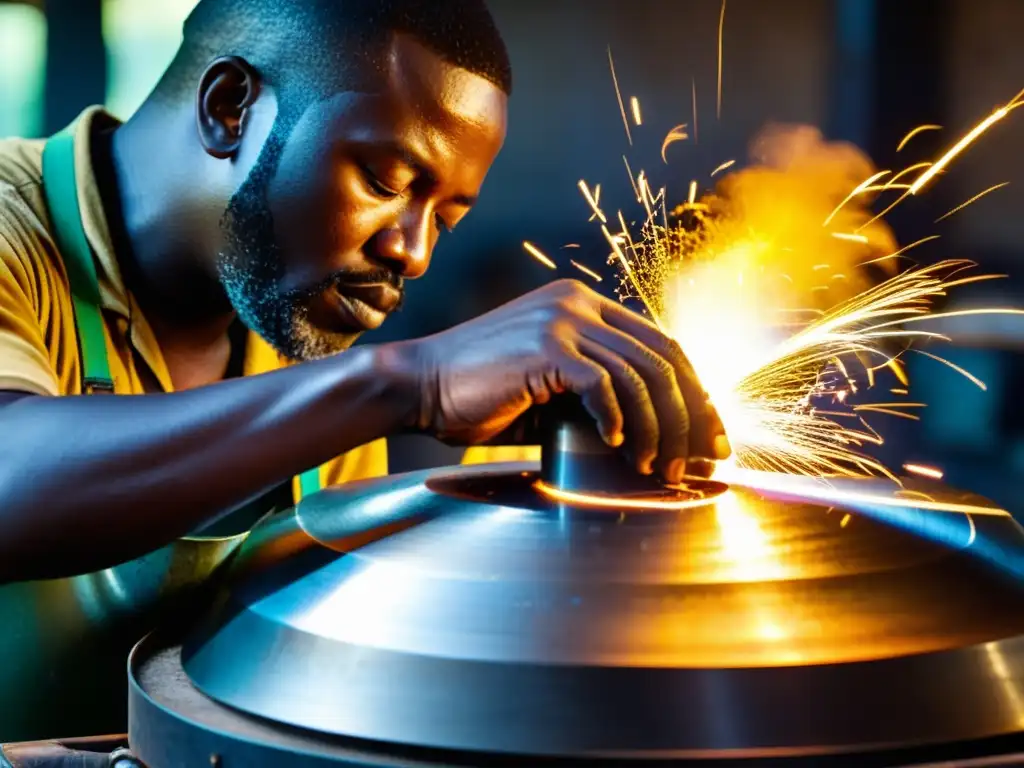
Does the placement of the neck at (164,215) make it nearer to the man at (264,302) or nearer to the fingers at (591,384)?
the man at (264,302)

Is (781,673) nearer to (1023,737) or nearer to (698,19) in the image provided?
(1023,737)

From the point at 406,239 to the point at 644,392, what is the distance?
1.75 ft

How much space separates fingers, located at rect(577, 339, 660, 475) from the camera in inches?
31.3

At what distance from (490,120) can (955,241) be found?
1527 mm

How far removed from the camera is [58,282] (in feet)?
4.28

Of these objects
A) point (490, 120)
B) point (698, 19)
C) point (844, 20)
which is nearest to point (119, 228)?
point (490, 120)

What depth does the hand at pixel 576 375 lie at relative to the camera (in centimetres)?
80

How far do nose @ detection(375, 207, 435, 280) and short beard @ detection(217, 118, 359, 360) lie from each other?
69 millimetres

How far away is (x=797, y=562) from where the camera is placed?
744mm

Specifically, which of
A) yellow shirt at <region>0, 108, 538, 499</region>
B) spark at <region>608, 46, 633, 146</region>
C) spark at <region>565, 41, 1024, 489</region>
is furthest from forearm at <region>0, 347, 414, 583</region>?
spark at <region>608, 46, 633, 146</region>

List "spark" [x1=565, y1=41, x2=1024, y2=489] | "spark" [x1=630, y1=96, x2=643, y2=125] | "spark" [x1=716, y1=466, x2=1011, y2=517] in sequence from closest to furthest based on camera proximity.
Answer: "spark" [x1=716, y1=466, x2=1011, y2=517] → "spark" [x1=565, y1=41, x2=1024, y2=489] → "spark" [x1=630, y1=96, x2=643, y2=125]

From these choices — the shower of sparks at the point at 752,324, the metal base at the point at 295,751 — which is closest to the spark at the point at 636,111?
the shower of sparks at the point at 752,324

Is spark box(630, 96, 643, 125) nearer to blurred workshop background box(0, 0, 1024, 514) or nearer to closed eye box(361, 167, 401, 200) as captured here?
blurred workshop background box(0, 0, 1024, 514)

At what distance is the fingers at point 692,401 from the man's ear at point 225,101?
0.65 meters
